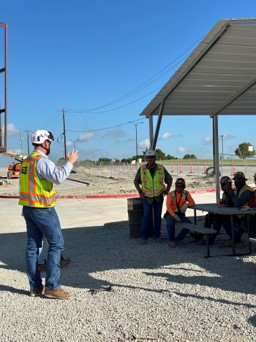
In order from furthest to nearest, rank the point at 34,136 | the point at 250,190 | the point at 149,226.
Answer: the point at 149,226 → the point at 250,190 → the point at 34,136

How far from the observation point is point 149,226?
8.66 metres

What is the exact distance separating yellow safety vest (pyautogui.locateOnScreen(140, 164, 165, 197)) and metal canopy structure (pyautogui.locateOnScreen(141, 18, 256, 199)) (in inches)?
39.9

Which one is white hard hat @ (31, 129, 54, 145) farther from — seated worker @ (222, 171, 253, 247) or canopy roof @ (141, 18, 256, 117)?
seated worker @ (222, 171, 253, 247)

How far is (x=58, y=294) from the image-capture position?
200 inches

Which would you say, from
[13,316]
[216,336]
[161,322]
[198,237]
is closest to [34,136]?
[13,316]

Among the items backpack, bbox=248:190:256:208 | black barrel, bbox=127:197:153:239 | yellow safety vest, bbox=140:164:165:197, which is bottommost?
black barrel, bbox=127:197:153:239

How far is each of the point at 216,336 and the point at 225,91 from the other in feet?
19.2

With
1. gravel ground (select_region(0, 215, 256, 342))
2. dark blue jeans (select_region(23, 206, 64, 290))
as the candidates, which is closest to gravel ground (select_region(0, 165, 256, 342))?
gravel ground (select_region(0, 215, 256, 342))

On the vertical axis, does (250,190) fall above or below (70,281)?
above

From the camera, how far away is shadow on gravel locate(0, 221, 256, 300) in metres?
5.66

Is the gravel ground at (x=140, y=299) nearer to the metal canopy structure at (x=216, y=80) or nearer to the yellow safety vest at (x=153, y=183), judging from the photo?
the yellow safety vest at (x=153, y=183)

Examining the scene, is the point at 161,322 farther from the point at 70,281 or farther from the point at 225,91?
the point at 225,91

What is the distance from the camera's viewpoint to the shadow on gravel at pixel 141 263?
223 inches

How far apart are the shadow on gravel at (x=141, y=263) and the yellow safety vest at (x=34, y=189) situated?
51.6 inches
